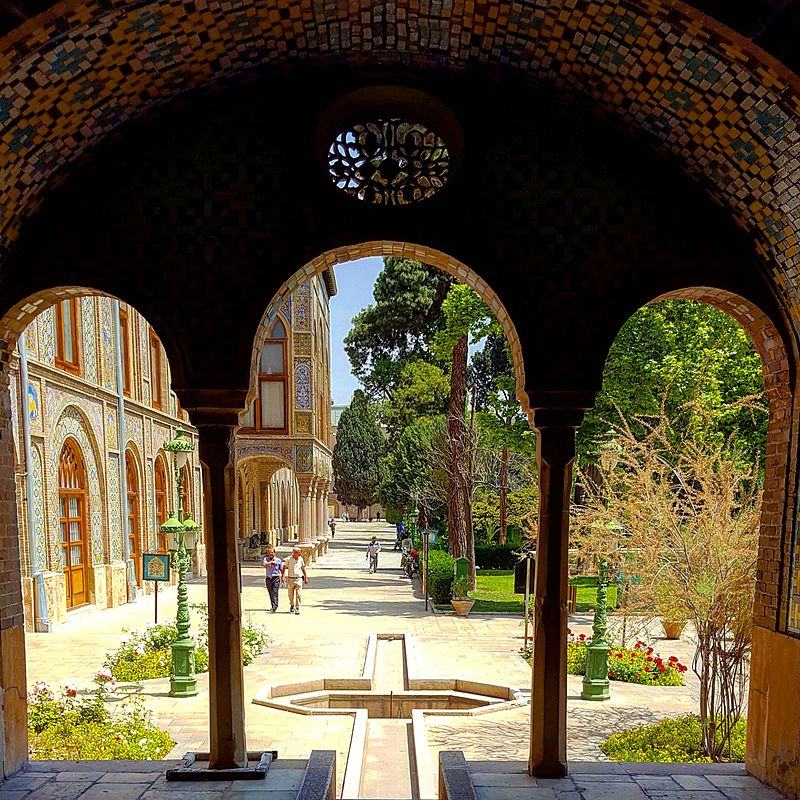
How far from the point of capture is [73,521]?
14914 mm

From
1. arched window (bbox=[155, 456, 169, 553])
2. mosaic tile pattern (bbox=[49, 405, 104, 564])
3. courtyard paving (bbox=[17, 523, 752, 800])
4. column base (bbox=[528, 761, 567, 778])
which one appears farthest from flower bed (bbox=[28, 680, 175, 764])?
arched window (bbox=[155, 456, 169, 553])

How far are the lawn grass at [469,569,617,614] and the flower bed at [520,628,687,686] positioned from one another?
9.67 ft

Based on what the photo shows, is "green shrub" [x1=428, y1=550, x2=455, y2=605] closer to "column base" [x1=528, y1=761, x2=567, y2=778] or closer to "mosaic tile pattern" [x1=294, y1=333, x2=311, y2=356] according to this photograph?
"column base" [x1=528, y1=761, x2=567, y2=778]

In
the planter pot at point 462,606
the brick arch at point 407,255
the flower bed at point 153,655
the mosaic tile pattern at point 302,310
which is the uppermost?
the mosaic tile pattern at point 302,310

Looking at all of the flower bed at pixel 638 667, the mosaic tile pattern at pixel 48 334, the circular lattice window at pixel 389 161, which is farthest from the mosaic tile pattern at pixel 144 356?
the circular lattice window at pixel 389 161

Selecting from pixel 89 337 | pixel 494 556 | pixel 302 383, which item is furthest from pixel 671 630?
pixel 302 383

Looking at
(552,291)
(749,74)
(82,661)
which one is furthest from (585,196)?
(82,661)

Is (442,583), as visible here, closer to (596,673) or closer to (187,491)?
(596,673)

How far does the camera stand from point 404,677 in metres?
10.5

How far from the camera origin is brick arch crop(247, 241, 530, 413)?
17.0 feet

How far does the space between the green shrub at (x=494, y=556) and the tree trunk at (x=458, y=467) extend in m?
7.14

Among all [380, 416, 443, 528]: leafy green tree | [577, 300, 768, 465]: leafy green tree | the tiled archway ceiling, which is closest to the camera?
the tiled archway ceiling

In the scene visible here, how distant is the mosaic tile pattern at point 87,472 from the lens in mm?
13531

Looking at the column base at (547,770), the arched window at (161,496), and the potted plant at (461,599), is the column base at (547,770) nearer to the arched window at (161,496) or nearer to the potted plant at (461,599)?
the potted plant at (461,599)
